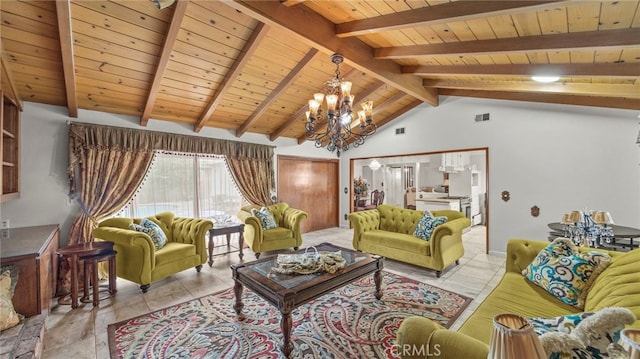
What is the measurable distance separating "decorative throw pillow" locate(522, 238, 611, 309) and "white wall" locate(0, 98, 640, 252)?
2.66 meters

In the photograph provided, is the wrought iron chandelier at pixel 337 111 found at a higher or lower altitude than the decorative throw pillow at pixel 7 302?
higher

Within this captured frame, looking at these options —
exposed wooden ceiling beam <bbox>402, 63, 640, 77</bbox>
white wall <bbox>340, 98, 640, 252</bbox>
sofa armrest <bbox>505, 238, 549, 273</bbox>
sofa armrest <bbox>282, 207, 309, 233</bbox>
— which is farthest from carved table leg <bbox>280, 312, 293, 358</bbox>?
white wall <bbox>340, 98, 640, 252</bbox>

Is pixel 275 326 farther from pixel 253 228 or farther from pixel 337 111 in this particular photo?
pixel 337 111

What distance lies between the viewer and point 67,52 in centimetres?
257

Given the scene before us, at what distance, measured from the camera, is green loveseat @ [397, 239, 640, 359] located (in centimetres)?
117

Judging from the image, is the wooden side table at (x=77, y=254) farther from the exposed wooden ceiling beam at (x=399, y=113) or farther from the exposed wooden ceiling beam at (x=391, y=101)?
the exposed wooden ceiling beam at (x=399, y=113)

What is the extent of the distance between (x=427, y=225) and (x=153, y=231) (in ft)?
13.3

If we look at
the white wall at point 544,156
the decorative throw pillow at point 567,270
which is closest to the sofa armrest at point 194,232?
the decorative throw pillow at point 567,270

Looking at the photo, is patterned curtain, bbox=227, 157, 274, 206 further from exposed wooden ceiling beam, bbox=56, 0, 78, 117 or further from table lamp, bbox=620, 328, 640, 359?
table lamp, bbox=620, 328, 640, 359

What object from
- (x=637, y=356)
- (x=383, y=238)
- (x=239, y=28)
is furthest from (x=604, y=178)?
(x=239, y=28)

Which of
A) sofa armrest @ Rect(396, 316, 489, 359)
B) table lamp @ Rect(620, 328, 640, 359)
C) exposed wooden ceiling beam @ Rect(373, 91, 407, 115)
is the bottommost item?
sofa armrest @ Rect(396, 316, 489, 359)

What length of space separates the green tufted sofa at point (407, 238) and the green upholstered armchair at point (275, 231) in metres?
1.12

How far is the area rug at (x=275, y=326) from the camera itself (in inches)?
82.2

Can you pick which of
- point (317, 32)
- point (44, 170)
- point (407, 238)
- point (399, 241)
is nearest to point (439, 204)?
point (407, 238)
